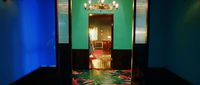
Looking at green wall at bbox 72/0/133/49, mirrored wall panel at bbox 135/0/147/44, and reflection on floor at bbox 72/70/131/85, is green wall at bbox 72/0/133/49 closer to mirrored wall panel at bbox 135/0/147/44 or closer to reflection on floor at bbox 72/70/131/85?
reflection on floor at bbox 72/70/131/85

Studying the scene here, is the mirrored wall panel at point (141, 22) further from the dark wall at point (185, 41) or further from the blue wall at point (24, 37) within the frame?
the blue wall at point (24, 37)

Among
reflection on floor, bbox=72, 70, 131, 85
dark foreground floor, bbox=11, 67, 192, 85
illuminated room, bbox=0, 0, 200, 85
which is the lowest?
reflection on floor, bbox=72, 70, 131, 85

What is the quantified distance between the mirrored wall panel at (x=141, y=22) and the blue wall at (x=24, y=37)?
3.21 meters

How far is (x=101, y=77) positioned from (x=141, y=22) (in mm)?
2483

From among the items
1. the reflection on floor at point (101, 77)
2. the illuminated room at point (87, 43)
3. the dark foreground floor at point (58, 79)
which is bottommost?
the reflection on floor at point (101, 77)

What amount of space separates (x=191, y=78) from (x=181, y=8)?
2105mm

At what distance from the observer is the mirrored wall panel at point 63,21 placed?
228 inches

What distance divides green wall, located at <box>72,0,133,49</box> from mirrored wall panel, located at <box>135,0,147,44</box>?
8.14ft

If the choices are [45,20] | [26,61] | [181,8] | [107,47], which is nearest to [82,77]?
[26,61]

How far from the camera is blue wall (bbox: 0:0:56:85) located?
198 inches

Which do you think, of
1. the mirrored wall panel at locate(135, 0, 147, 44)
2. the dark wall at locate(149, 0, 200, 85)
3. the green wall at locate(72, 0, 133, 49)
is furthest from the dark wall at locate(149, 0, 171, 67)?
the mirrored wall panel at locate(135, 0, 147, 44)

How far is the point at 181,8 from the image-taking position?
614 centimetres

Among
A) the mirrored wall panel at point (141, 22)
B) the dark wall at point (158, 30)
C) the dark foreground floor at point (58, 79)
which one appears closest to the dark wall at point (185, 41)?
the dark foreground floor at point (58, 79)

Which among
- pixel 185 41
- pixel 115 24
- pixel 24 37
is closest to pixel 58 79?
pixel 24 37
